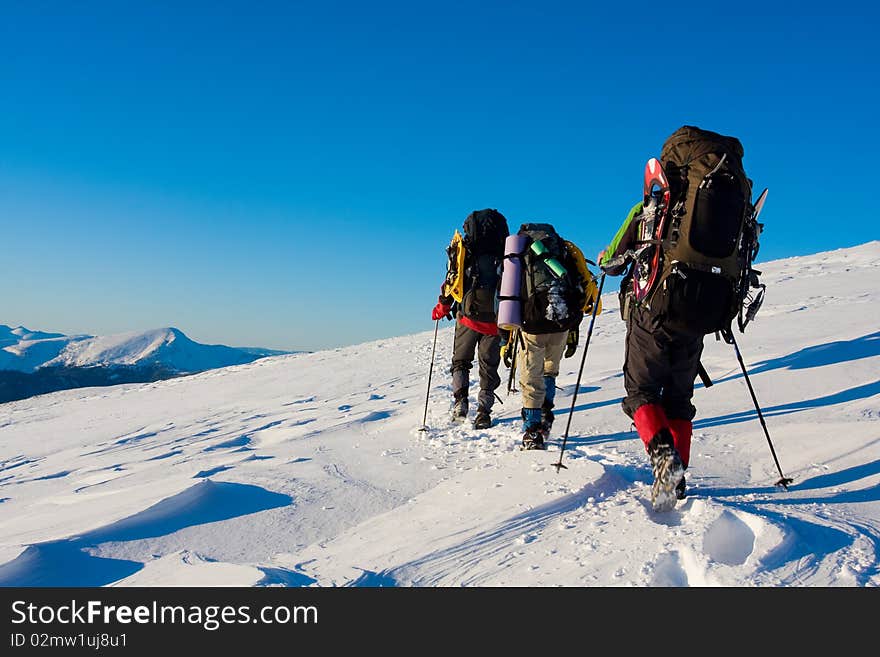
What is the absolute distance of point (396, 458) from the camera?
16.5ft

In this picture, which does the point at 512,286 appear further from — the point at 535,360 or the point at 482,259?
the point at 482,259

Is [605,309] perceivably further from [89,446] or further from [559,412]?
[89,446]

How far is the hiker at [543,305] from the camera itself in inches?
197

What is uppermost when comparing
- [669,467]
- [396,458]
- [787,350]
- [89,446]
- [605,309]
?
[605,309]

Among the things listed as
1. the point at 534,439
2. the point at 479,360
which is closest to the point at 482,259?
the point at 479,360

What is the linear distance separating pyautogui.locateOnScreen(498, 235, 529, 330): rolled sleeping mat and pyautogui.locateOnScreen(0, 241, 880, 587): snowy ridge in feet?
3.77

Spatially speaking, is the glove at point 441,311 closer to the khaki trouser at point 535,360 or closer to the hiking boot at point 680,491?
the khaki trouser at point 535,360

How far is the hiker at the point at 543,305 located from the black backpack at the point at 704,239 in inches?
62.7

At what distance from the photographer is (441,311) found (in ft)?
22.4

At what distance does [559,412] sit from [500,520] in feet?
12.1

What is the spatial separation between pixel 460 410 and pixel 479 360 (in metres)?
0.61
